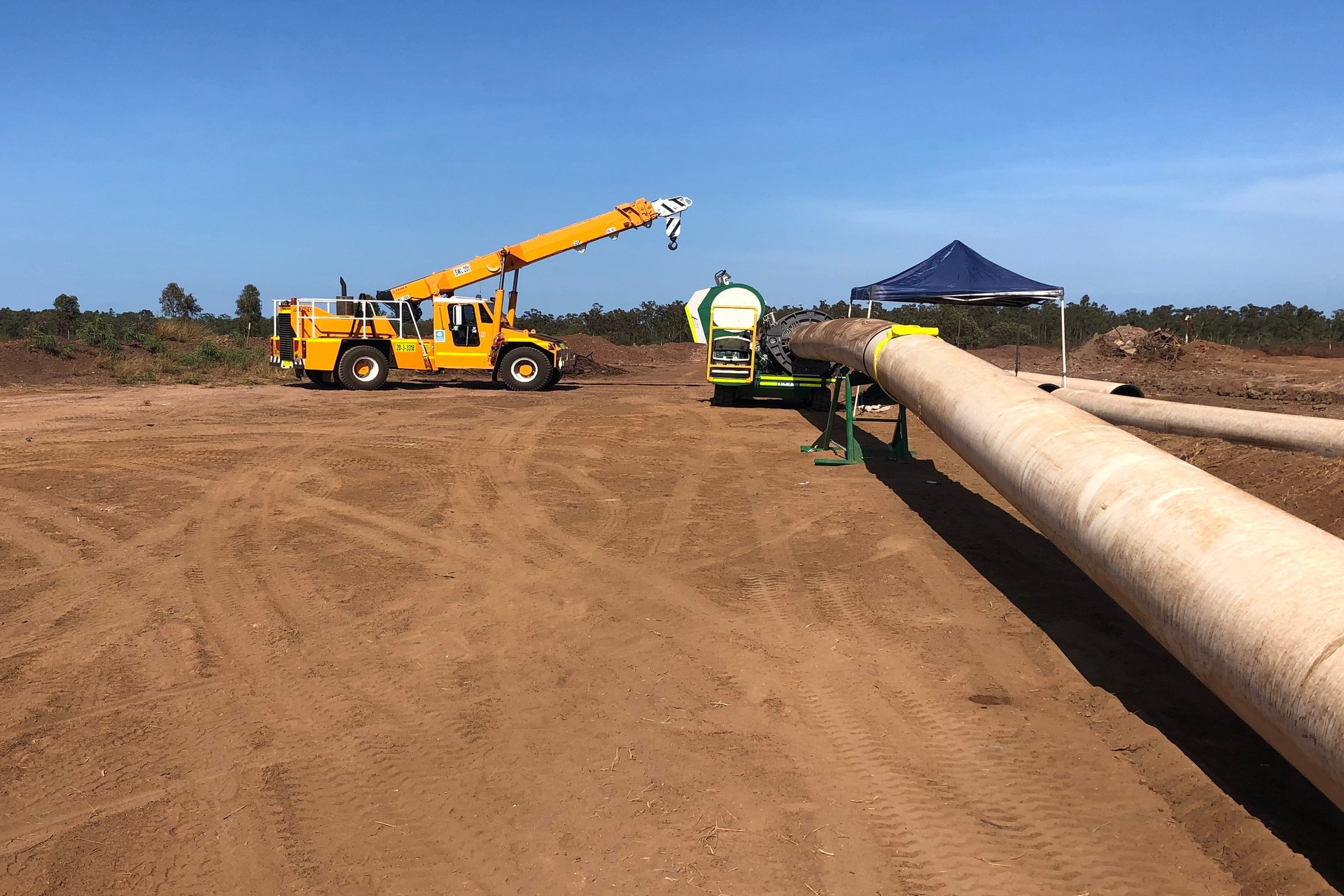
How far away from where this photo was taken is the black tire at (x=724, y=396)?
735 inches

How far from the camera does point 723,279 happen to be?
18.5m

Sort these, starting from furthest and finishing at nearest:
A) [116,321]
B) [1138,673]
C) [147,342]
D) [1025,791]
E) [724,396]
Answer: [116,321]
[147,342]
[724,396]
[1138,673]
[1025,791]

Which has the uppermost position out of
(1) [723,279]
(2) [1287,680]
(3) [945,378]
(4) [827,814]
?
(1) [723,279]

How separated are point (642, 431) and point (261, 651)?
9.44 m

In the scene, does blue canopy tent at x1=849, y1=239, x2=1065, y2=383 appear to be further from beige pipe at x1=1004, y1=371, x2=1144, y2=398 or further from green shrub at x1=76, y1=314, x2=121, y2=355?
green shrub at x1=76, y1=314, x2=121, y2=355

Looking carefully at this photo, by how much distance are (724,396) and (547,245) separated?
6546 mm

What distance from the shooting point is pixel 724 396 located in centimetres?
1872

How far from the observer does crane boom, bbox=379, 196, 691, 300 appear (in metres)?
22.0

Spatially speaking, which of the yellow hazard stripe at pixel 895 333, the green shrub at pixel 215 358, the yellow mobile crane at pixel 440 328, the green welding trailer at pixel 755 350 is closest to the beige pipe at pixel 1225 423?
the yellow hazard stripe at pixel 895 333

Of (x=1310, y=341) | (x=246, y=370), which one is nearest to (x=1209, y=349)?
(x=1310, y=341)

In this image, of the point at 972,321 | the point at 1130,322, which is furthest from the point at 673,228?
the point at 1130,322

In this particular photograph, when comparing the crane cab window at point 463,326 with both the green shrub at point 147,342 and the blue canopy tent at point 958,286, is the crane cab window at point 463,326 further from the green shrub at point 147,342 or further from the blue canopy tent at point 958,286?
the green shrub at point 147,342

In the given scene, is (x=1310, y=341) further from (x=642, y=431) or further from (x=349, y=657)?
(x=349, y=657)

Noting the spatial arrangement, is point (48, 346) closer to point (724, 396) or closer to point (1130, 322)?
point (724, 396)
